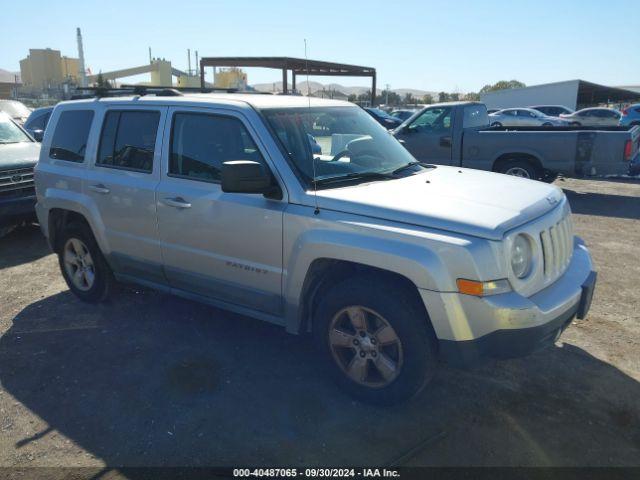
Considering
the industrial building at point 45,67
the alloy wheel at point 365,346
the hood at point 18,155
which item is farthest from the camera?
the industrial building at point 45,67

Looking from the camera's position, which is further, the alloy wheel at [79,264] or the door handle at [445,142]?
the door handle at [445,142]

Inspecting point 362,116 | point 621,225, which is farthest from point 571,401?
point 621,225

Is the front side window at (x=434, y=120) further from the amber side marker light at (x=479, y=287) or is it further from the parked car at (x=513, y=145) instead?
the amber side marker light at (x=479, y=287)

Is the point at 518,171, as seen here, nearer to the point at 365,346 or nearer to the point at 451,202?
the point at 451,202

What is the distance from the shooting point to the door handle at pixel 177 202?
156 inches

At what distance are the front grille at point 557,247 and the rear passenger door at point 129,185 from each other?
288 cm

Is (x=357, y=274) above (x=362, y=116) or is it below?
below

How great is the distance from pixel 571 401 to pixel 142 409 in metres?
2.81

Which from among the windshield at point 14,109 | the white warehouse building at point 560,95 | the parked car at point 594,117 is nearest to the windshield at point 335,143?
the windshield at point 14,109

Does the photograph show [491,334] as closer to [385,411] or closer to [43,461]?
[385,411]

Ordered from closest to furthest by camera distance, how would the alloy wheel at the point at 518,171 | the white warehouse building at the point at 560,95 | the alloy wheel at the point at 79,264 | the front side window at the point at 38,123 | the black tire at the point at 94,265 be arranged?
the black tire at the point at 94,265 → the alloy wheel at the point at 79,264 → the alloy wheel at the point at 518,171 → the front side window at the point at 38,123 → the white warehouse building at the point at 560,95

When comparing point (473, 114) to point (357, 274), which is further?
point (473, 114)

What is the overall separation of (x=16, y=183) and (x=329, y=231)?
233 inches

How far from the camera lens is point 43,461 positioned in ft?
9.82
